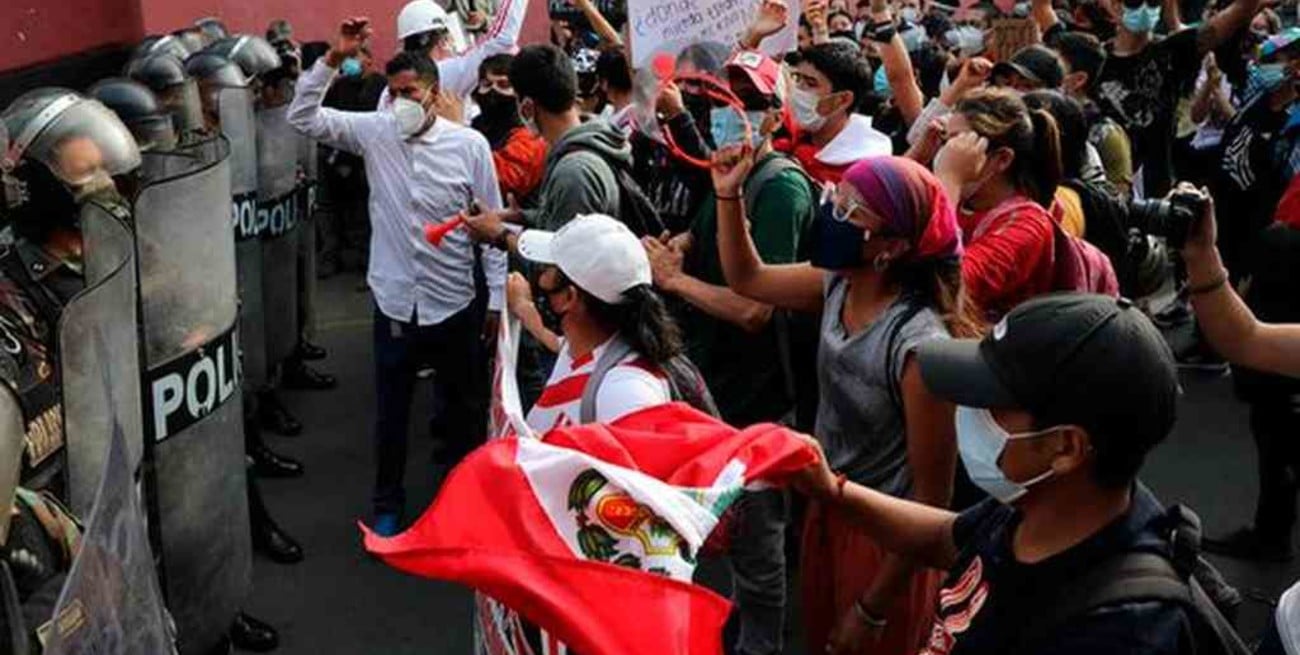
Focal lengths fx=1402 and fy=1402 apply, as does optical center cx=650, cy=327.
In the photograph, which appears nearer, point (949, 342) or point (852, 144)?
point (949, 342)

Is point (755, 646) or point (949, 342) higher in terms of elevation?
point (949, 342)

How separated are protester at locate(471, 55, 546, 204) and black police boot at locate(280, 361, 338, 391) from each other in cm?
167

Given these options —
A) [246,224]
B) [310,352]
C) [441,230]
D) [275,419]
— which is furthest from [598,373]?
[310,352]

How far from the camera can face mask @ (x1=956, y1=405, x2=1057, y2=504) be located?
2150 mm

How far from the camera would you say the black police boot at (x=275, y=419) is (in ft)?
22.9

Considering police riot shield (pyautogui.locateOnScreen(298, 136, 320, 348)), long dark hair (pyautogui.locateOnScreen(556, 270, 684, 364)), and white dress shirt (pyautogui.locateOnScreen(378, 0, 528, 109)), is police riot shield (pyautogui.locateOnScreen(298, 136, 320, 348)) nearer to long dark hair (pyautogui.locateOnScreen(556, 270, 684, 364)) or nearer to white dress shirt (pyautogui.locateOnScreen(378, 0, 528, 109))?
white dress shirt (pyautogui.locateOnScreen(378, 0, 528, 109))

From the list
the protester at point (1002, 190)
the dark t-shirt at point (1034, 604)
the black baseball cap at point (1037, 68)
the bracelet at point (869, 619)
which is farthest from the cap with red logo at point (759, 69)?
the dark t-shirt at point (1034, 604)

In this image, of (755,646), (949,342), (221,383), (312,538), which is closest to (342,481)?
(312,538)

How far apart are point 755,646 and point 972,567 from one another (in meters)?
1.27

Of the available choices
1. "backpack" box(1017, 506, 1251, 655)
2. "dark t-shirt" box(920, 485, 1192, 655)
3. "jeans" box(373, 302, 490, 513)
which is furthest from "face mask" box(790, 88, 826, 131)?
"backpack" box(1017, 506, 1251, 655)

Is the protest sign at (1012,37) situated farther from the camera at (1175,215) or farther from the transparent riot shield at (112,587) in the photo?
the transparent riot shield at (112,587)

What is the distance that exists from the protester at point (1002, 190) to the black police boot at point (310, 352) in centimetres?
469

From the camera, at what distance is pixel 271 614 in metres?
5.17

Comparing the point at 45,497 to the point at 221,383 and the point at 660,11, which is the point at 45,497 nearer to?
the point at 221,383
